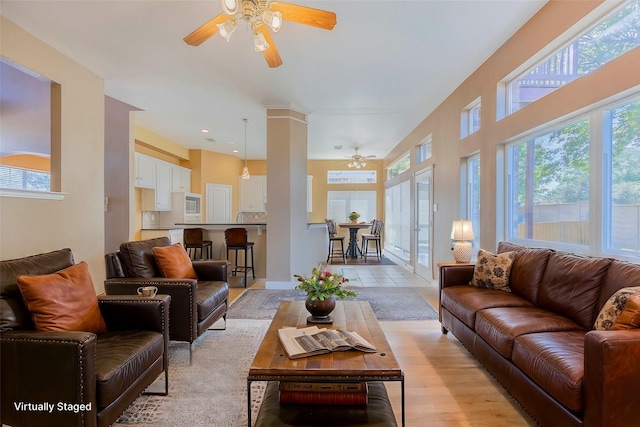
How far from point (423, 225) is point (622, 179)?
376 centimetres

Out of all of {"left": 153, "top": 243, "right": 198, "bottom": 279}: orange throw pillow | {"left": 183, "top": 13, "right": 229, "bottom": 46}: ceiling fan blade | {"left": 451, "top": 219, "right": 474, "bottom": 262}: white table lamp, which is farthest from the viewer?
{"left": 451, "top": 219, "right": 474, "bottom": 262}: white table lamp

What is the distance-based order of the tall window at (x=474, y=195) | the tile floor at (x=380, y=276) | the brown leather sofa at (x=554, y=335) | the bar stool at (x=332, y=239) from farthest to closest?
the bar stool at (x=332, y=239) < the tile floor at (x=380, y=276) < the tall window at (x=474, y=195) < the brown leather sofa at (x=554, y=335)

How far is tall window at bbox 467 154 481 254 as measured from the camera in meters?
4.03

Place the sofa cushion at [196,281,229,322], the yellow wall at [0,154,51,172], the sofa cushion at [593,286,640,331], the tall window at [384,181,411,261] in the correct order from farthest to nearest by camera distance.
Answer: the tall window at [384,181,411,261], the yellow wall at [0,154,51,172], the sofa cushion at [196,281,229,322], the sofa cushion at [593,286,640,331]

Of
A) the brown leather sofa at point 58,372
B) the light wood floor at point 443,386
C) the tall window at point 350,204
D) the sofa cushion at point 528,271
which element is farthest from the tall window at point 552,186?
the tall window at point 350,204

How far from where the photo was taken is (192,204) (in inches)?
299

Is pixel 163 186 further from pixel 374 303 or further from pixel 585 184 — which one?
pixel 585 184

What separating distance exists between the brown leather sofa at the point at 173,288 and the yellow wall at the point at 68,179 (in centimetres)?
102

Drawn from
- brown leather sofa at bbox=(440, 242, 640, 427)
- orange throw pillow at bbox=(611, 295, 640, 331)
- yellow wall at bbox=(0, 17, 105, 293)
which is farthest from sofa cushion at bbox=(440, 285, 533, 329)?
yellow wall at bbox=(0, 17, 105, 293)

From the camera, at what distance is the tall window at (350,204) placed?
384 inches

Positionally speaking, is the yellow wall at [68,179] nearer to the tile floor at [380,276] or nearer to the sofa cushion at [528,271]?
the tile floor at [380,276]

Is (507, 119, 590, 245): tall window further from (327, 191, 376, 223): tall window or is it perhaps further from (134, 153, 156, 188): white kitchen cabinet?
(327, 191, 376, 223): tall window

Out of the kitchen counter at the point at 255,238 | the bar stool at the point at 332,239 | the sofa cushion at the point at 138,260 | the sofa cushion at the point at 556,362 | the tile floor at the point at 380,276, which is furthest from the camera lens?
the bar stool at the point at 332,239

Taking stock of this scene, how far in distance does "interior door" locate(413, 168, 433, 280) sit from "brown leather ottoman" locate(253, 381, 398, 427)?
162 inches
